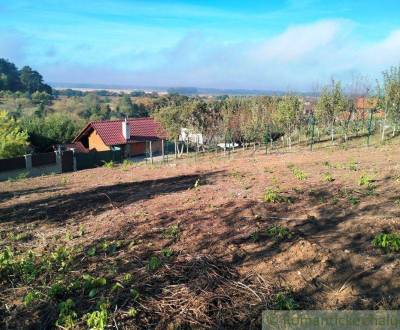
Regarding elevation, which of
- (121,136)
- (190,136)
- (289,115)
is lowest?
(121,136)

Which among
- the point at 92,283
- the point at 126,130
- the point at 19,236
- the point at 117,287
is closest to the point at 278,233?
the point at 117,287

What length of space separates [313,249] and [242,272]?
988mm

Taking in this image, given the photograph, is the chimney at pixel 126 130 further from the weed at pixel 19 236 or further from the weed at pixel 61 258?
the weed at pixel 61 258

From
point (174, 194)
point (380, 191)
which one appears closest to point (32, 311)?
point (174, 194)

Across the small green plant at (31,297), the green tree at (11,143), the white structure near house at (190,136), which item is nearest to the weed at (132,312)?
the small green plant at (31,297)

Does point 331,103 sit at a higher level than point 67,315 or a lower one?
higher

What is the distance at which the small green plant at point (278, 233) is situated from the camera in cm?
539

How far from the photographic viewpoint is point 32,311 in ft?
13.5

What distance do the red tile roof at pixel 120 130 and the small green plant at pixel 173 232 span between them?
31.9 m

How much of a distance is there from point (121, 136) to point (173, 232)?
33508 mm

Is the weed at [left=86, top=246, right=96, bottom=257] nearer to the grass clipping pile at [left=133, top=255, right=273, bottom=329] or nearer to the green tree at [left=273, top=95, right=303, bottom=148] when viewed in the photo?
the grass clipping pile at [left=133, top=255, right=273, bottom=329]

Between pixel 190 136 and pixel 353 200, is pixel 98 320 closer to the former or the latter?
pixel 353 200

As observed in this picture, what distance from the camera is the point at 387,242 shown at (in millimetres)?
4859

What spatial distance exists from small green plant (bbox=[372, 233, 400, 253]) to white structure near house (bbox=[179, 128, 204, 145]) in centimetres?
2848
